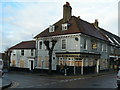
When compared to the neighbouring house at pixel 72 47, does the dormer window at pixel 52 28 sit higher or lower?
higher

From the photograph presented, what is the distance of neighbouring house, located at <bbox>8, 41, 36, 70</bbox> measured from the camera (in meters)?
41.1

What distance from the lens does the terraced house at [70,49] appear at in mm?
31906

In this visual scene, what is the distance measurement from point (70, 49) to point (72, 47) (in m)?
0.53

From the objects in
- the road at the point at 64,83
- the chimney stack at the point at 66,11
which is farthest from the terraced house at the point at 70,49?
the road at the point at 64,83

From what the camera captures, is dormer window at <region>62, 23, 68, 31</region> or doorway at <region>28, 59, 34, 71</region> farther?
doorway at <region>28, 59, 34, 71</region>

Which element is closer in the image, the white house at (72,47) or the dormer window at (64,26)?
the white house at (72,47)

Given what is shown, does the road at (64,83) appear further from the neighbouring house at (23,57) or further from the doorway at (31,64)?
the neighbouring house at (23,57)

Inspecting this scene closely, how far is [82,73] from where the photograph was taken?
3191cm

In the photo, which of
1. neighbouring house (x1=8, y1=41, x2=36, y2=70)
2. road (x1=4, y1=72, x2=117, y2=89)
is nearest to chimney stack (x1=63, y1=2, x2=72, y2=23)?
neighbouring house (x1=8, y1=41, x2=36, y2=70)

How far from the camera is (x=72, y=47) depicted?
3278 centimetres

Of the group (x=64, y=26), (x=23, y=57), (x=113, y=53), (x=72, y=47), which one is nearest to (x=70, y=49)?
(x=72, y=47)

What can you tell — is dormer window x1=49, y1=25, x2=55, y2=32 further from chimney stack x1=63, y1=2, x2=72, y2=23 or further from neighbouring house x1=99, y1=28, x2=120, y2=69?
neighbouring house x1=99, y1=28, x2=120, y2=69

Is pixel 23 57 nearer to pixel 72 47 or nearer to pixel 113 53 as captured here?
pixel 72 47

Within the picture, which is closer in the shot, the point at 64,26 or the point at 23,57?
the point at 64,26
